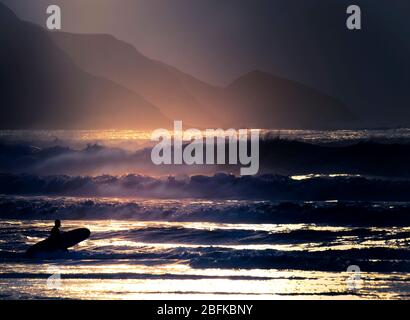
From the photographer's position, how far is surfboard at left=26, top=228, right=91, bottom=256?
600 inches

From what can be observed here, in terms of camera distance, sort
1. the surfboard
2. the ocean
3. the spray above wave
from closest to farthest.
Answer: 1. the ocean
2. the surfboard
3. the spray above wave

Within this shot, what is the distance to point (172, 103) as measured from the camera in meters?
50.7

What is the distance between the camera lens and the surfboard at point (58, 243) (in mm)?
15250

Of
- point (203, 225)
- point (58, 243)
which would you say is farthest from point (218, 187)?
point (58, 243)

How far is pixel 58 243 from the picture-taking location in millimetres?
15641

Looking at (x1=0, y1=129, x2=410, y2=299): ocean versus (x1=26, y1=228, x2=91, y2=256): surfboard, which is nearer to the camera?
(x1=0, y1=129, x2=410, y2=299): ocean

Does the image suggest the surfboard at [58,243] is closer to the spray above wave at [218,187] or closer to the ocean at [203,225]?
the ocean at [203,225]

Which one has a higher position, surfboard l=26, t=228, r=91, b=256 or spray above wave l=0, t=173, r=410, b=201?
spray above wave l=0, t=173, r=410, b=201

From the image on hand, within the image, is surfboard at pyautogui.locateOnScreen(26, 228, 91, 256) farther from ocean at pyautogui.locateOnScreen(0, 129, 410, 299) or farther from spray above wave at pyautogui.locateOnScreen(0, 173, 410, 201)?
spray above wave at pyautogui.locateOnScreen(0, 173, 410, 201)

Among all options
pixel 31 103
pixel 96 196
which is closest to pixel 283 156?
pixel 96 196

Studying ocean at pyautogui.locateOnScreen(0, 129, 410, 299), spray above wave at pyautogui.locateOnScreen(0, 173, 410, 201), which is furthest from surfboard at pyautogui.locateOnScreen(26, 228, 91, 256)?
spray above wave at pyautogui.locateOnScreen(0, 173, 410, 201)

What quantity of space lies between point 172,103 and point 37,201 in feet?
86.6

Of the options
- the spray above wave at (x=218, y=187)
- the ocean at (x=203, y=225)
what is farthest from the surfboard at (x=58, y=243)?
the spray above wave at (x=218, y=187)

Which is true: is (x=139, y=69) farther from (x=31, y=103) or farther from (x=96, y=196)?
(x=96, y=196)
